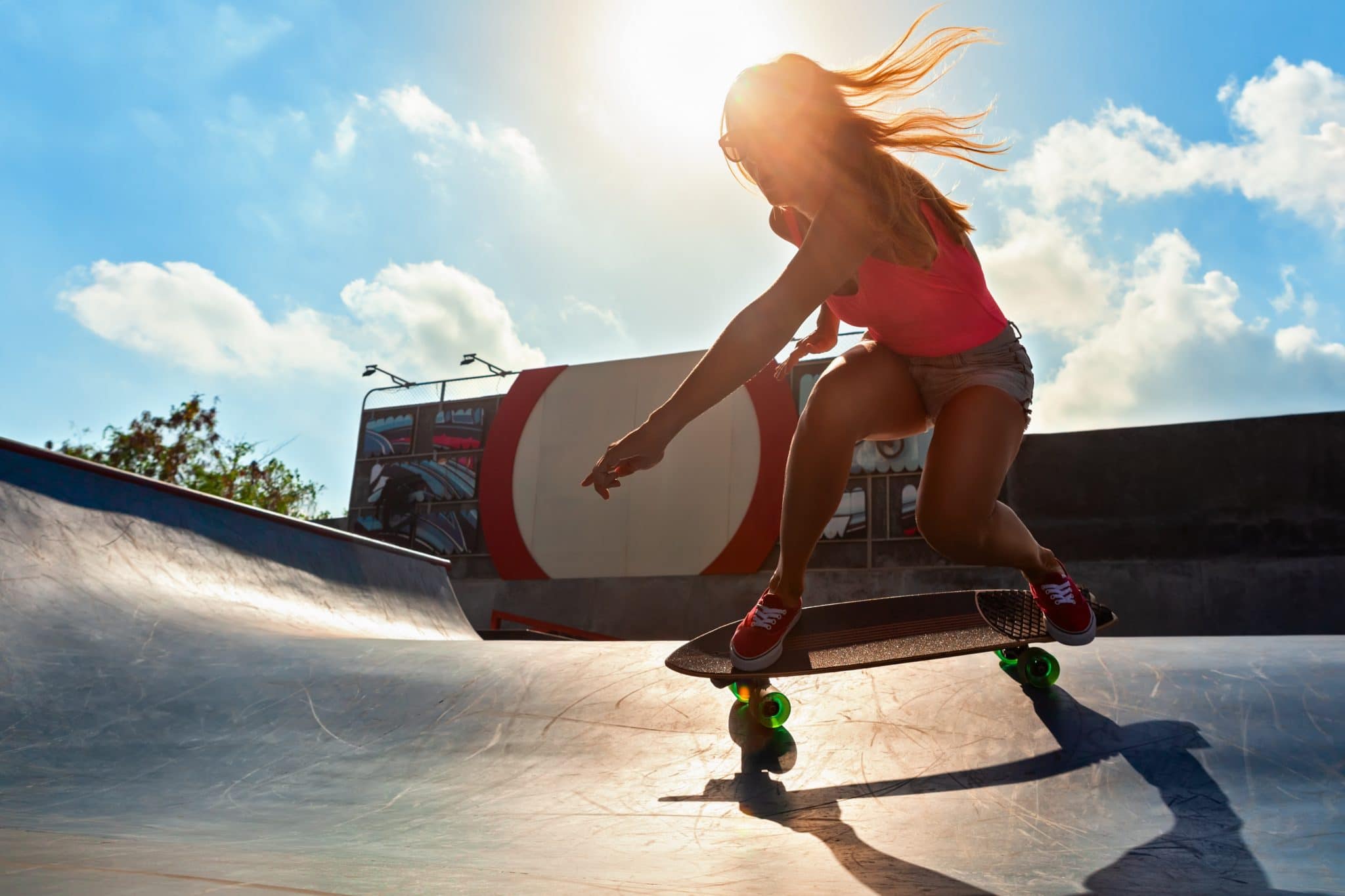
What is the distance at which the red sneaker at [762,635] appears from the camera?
94.4 inches

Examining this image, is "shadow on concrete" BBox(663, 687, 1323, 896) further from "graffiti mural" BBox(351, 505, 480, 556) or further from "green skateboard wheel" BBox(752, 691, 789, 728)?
"graffiti mural" BBox(351, 505, 480, 556)

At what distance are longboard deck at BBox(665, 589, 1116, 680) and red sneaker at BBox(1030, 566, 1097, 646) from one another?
0.15 ft

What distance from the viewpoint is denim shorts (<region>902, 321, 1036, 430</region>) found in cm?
219

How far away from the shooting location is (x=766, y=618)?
7.94ft

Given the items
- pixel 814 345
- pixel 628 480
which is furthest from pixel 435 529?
pixel 814 345

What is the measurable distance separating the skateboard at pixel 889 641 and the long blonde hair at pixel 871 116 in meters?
1.09

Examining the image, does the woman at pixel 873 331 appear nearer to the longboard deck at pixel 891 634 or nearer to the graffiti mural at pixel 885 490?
the longboard deck at pixel 891 634

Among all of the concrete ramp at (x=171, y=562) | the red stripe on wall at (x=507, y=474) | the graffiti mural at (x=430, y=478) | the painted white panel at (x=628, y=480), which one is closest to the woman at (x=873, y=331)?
the concrete ramp at (x=171, y=562)

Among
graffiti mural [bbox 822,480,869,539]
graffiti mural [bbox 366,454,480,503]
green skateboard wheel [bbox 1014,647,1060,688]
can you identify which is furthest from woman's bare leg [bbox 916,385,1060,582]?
graffiti mural [bbox 366,454,480,503]

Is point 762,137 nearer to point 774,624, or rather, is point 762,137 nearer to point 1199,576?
point 774,624

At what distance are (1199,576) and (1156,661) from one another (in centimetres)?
1041

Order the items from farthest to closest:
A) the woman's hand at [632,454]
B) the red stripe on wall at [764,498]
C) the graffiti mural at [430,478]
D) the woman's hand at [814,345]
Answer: the graffiti mural at [430,478]
the red stripe on wall at [764,498]
the woman's hand at [814,345]
the woman's hand at [632,454]

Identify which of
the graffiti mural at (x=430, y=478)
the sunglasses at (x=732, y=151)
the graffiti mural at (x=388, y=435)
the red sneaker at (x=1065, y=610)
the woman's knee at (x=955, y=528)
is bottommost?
the red sneaker at (x=1065, y=610)

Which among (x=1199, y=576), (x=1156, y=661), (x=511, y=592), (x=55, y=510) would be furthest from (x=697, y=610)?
(x=1156, y=661)
